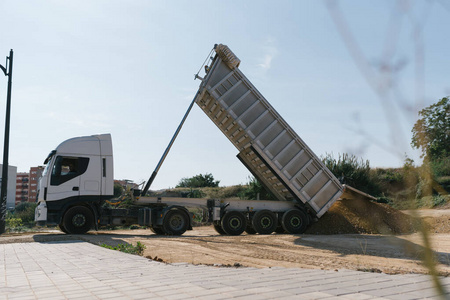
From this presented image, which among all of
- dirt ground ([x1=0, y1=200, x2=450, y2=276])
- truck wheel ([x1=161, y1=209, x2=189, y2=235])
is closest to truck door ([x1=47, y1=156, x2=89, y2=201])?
dirt ground ([x1=0, y1=200, x2=450, y2=276])

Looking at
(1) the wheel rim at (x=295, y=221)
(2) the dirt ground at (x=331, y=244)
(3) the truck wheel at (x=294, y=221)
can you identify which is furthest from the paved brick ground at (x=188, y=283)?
(1) the wheel rim at (x=295, y=221)

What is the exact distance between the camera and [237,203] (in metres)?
14.6

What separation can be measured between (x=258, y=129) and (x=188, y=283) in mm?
9353

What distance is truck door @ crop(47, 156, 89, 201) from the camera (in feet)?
41.5

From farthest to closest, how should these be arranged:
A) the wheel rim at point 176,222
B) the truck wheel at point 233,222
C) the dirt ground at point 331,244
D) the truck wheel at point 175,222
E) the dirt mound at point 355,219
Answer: the dirt mound at point 355,219, the truck wheel at point 233,222, the wheel rim at point 176,222, the truck wheel at point 175,222, the dirt ground at point 331,244

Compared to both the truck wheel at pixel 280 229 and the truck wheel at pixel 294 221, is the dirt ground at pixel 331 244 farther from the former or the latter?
the truck wheel at pixel 280 229

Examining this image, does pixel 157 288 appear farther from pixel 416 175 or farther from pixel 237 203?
pixel 237 203

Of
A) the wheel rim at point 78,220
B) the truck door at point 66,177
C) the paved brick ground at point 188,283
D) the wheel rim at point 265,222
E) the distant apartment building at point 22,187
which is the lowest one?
the paved brick ground at point 188,283

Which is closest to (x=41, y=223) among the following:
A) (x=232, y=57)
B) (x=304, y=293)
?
(x=232, y=57)

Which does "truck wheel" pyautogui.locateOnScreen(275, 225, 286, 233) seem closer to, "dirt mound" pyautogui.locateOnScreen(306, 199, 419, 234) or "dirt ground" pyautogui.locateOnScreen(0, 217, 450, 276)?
"dirt mound" pyautogui.locateOnScreen(306, 199, 419, 234)

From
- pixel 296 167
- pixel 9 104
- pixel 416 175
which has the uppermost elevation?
pixel 9 104

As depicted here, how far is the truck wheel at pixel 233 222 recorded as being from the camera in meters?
14.2

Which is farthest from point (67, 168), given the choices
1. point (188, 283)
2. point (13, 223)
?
point (188, 283)

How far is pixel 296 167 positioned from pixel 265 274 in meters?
8.95
